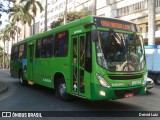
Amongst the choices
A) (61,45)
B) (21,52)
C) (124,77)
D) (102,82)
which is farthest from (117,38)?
(21,52)

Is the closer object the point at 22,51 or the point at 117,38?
the point at 117,38

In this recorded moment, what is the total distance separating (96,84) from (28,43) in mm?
9035

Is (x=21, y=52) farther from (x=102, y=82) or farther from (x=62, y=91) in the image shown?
(x=102, y=82)

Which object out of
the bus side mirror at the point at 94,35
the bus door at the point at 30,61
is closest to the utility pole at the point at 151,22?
the bus door at the point at 30,61

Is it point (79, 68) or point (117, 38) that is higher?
point (117, 38)

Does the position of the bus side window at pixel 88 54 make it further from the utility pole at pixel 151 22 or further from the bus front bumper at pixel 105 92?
the utility pole at pixel 151 22

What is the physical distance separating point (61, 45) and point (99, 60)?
10.2 feet

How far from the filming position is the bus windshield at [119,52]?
30.9 ft

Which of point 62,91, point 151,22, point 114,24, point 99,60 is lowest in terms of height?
point 62,91

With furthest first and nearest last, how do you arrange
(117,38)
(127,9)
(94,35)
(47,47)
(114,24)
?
1. (127,9)
2. (47,47)
3. (114,24)
4. (117,38)
5. (94,35)

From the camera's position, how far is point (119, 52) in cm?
973

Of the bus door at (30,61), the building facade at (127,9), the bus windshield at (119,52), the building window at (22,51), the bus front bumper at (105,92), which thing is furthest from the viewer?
the building facade at (127,9)

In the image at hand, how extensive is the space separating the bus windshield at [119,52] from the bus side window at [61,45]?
235 centimetres

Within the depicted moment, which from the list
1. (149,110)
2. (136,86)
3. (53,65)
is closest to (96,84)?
(136,86)
